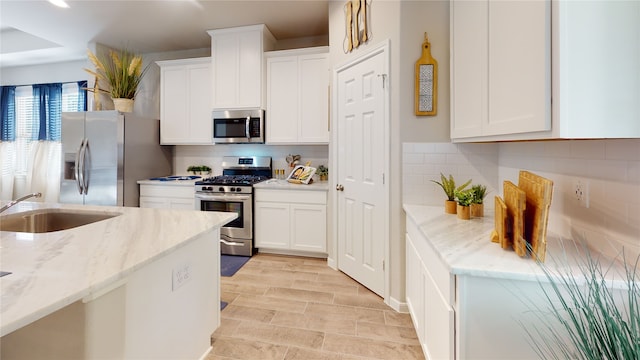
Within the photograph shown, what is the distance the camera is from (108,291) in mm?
1015

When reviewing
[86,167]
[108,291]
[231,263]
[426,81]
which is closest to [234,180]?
[231,263]

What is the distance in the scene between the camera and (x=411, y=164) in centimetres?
219

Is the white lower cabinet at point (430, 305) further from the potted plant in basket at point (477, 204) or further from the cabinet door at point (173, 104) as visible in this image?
the cabinet door at point (173, 104)

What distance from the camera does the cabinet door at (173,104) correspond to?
3967mm

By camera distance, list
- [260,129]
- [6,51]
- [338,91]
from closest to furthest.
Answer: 1. [338,91]
2. [260,129]
3. [6,51]

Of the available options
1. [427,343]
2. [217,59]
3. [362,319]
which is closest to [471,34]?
[427,343]

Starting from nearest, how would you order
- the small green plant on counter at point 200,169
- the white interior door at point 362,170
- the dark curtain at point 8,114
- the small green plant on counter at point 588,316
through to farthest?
the small green plant on counter at point 588,316 < the white interior door at point 362,170 < the small green plant on counter at point 200,169 < the dark curtain at point 8,114

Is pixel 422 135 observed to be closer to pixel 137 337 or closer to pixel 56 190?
pixel 137 337

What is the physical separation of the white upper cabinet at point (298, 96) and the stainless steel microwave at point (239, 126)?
13cm

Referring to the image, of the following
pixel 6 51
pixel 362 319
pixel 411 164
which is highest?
pixel 6 51

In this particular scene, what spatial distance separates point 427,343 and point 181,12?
3.99m

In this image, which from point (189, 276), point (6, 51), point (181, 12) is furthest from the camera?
point (6, 51)

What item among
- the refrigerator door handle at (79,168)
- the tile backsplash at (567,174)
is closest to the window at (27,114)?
the refrigerator door handle at (79,168)

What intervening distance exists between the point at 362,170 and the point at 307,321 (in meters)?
1.33
